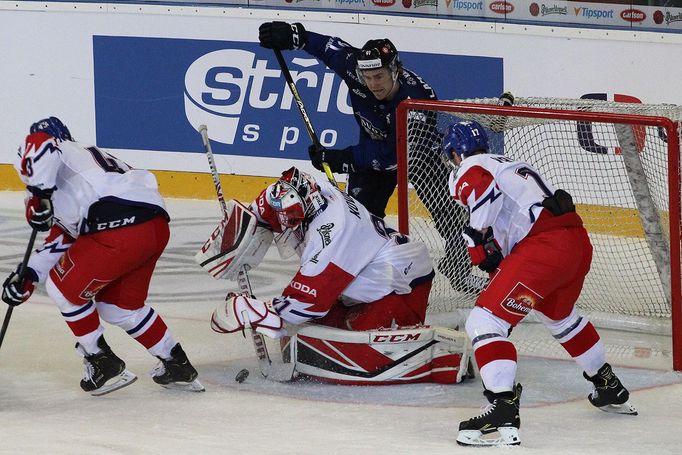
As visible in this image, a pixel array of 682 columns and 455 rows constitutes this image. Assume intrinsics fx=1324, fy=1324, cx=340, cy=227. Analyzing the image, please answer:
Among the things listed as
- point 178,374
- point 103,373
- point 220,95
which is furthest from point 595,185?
point 103,373

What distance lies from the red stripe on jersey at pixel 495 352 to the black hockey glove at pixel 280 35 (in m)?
2.16

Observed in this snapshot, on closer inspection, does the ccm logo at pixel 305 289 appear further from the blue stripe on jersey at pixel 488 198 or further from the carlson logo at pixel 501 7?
the carlson logo at pixel 501 7

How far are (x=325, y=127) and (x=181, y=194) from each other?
922mm

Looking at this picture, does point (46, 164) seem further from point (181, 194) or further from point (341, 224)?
point (181, 194)

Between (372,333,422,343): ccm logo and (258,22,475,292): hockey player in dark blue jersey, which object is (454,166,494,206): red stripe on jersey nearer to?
(372,333,422,343): ccm logo

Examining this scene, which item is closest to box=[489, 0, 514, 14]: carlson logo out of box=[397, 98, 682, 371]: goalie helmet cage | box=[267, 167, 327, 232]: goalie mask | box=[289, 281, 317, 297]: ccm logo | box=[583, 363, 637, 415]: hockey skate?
box=[397, 98, 682, 371]: goalie helmet cage

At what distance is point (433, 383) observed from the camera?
171 inches

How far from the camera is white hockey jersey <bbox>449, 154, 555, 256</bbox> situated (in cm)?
376

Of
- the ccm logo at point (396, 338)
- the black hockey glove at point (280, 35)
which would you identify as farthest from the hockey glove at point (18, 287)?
the black hockey glove at point (280, 35)

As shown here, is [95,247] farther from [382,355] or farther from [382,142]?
[382,142]

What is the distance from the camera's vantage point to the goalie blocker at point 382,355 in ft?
14.1

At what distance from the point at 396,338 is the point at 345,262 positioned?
0.30 meters

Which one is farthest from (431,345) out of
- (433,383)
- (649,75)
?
(649,75)

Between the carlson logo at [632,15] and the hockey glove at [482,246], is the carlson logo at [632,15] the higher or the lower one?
the higher one
